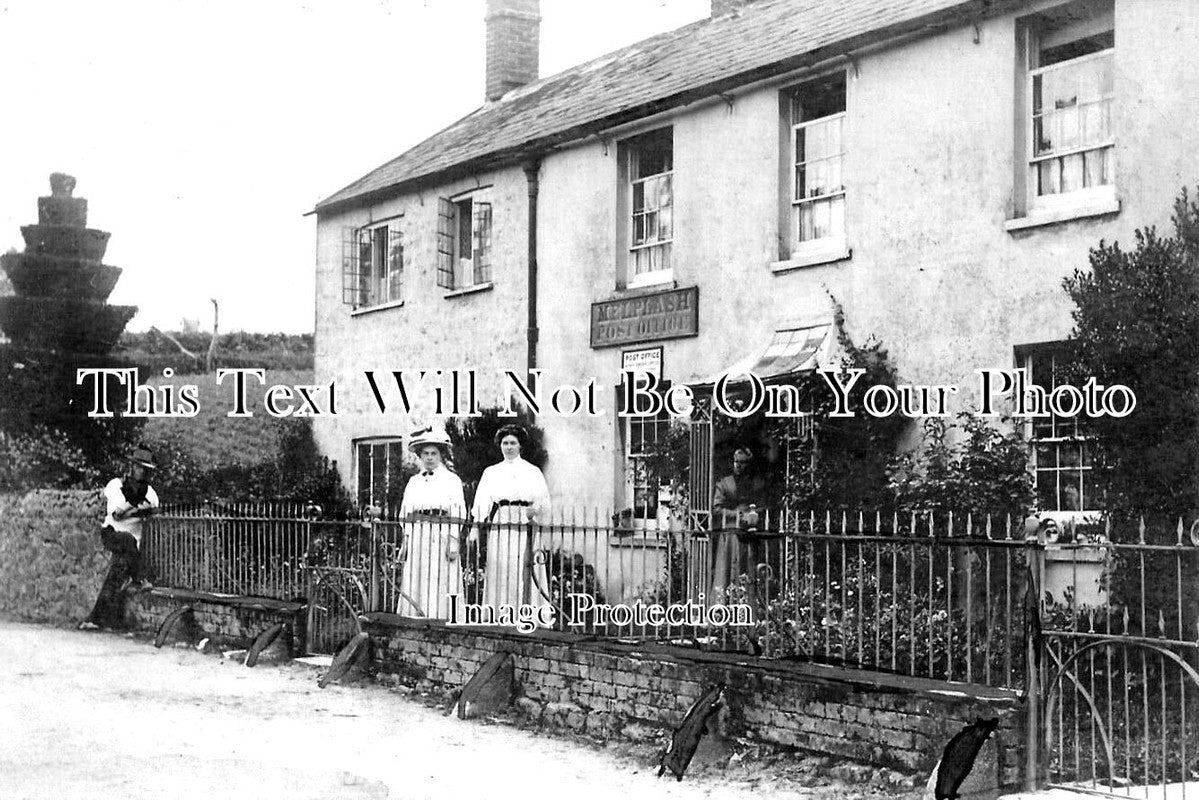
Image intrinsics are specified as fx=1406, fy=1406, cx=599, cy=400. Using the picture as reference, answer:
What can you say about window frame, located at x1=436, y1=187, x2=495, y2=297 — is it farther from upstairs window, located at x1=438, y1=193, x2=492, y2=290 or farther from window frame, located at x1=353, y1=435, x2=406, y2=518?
window frame, located at x1=353, y1=435, x2=406, y2=518

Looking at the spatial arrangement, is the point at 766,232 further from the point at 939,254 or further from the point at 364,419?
the point at 364,419

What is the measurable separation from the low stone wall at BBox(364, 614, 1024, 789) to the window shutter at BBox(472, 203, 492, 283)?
27.9ft

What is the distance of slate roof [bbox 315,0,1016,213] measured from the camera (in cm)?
1327

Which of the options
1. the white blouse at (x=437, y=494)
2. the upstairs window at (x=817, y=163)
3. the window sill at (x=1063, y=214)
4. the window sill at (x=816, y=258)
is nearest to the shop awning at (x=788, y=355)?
the window sill at (x=816, y=258)

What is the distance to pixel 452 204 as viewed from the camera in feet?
63.2

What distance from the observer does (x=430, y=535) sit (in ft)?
37.5

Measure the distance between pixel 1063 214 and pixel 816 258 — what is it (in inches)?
111

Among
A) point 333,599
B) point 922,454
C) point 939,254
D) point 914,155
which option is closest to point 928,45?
point 914,155

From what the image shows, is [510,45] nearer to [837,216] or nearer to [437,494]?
[837,216]

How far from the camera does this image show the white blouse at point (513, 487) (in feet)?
39.3

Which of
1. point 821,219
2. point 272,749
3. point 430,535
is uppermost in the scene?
point 821,219

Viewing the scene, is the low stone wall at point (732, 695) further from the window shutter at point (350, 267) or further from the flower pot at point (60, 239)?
the flower pot at point (60, 239)

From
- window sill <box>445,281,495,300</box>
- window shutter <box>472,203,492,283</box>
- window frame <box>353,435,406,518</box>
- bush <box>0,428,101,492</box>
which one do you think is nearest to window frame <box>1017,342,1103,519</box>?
window sill <box>445,281,495,300</box>

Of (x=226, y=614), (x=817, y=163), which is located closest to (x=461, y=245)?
(x=817, y=163)
